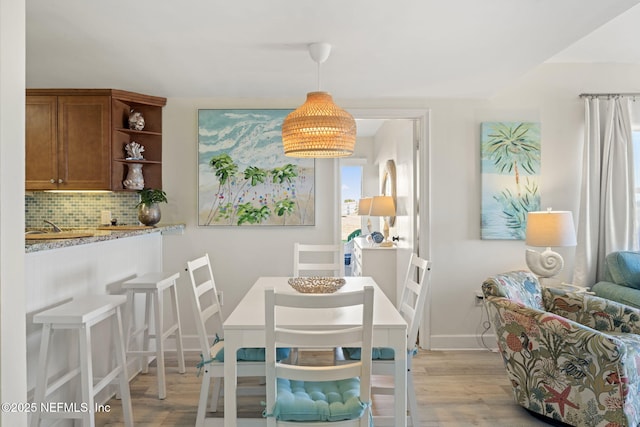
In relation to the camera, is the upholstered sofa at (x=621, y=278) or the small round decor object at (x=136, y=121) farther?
the small round decor object at (x=136, y=121)

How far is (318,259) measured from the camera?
153 inches

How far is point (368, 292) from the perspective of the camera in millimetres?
1552

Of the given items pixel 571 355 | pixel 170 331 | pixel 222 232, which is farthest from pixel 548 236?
pixel 170 331

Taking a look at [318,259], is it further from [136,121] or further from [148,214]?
[136,121]

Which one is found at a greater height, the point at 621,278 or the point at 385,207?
the point at 385,207

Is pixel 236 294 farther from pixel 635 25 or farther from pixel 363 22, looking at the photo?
pixel 635 25

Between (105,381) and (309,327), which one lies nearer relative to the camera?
(309,327)

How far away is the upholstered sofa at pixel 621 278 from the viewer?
318cm

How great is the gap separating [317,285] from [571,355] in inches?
56.4

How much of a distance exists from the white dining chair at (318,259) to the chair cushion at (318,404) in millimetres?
1522

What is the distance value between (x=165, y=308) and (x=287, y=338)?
256 cm

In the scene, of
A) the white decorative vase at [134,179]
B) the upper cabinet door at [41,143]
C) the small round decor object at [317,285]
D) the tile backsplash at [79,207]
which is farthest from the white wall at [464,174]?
the small round decor object at [317,285]

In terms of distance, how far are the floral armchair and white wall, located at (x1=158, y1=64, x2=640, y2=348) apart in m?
0.94

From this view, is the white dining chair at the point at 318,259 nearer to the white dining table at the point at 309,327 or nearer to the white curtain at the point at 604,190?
the white dining table at the point at 309,327
